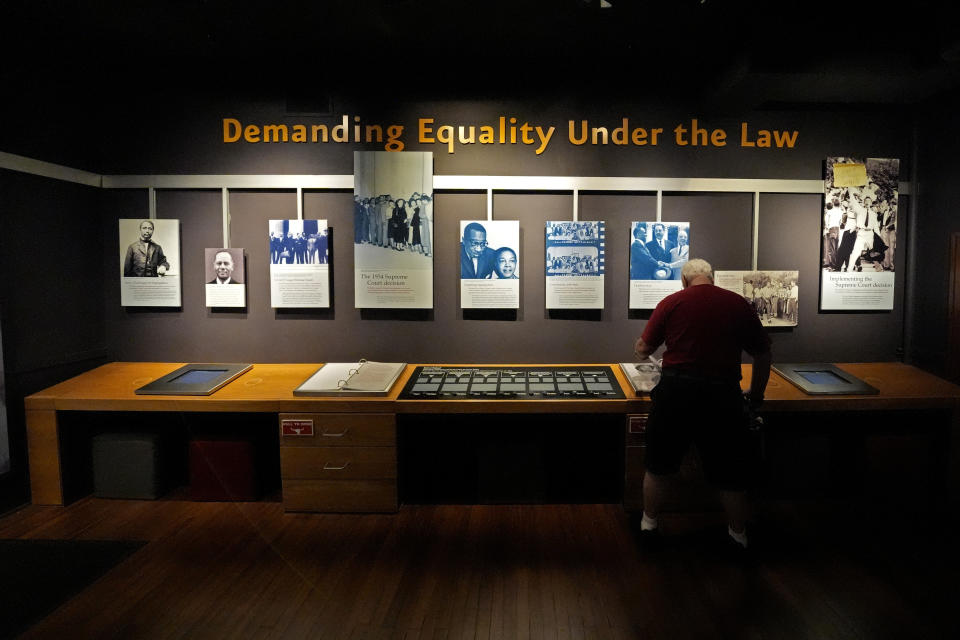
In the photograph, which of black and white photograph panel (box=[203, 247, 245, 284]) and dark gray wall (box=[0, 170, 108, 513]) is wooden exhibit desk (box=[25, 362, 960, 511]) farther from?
black and white photograph panel (box=[203, 247, 245, 284])

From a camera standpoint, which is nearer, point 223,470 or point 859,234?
point 223,470

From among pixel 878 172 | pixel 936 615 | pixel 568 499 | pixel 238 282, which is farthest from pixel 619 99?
pixel 936 615

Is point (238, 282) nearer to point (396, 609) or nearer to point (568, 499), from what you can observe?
point (396, 609)

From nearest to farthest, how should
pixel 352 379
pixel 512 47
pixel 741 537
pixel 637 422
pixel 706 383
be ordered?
pixel 706 383 < pixel 741 537 < pixel 637 422 < pixel 352 379 < pixel 512 47

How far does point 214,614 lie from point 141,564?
2.37 feet

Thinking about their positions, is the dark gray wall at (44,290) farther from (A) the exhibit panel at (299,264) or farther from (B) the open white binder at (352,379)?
(B) the open white binder at (352,379)

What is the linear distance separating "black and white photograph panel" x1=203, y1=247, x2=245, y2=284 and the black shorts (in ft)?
9.93

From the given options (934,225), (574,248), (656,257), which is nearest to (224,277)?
(574,248)

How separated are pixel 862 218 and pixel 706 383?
2.31 metres

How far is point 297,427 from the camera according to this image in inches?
122

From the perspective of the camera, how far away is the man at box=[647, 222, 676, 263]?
143 inches

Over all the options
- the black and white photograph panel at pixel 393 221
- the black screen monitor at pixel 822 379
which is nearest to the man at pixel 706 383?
the black screen monitor at pixel 822 379

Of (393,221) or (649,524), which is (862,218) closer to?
(649,524)

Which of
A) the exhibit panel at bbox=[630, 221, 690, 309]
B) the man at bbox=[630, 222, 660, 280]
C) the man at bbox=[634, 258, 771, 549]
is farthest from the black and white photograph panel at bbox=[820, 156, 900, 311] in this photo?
the man at bbox=[634, 258, 771, 549]
